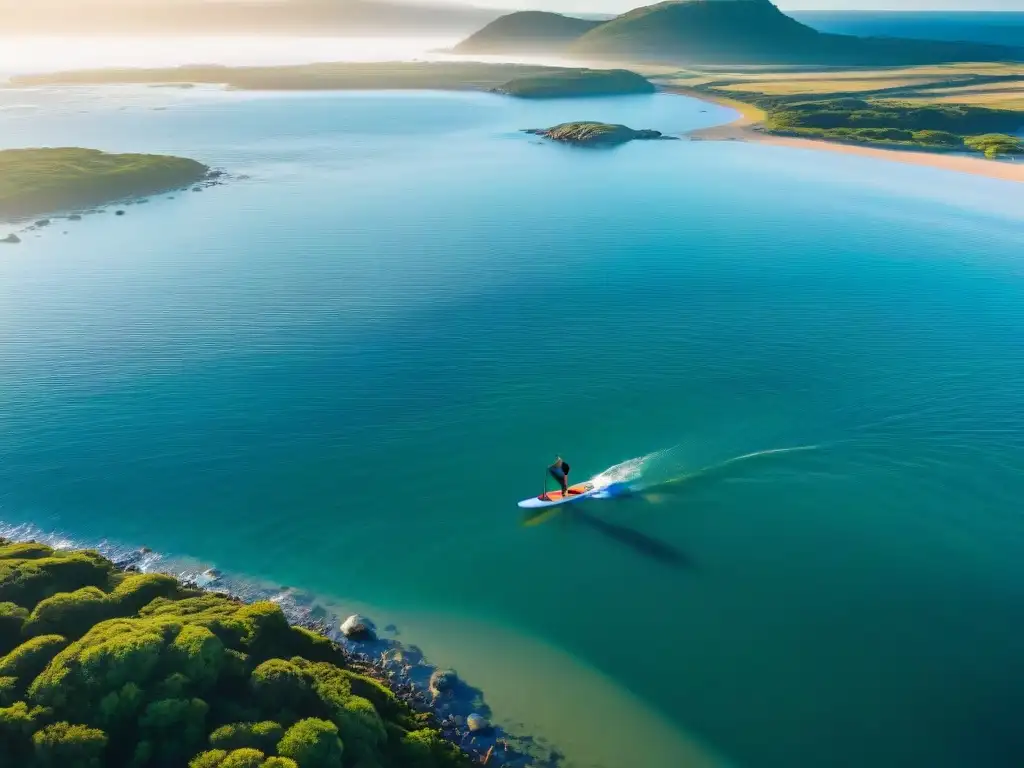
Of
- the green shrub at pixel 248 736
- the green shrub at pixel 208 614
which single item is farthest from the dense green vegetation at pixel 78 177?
the green shrub at pixel 248 736

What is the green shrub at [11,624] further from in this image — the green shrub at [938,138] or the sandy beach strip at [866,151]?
the green shrub at [938,138]

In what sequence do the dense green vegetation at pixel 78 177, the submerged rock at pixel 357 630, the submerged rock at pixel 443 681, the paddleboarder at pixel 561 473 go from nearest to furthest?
the submerged rock at pixel 443 681
the submerged rock at pixel 357 630
the paddleboarder at pixel 561 473
the dense green vegetation at pixel 78 177

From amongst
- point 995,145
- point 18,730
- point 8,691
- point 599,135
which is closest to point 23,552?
point 8,691

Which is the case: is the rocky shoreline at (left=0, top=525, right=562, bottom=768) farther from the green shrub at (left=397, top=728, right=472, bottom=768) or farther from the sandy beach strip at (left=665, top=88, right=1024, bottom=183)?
the sandy beach strip at (left=665, top=88, right=1024, bottom=183)

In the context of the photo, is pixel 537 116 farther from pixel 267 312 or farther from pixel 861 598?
pixel 861 598

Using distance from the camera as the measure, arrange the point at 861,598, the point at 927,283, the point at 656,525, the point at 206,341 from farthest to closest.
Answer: the point at 927,283, the point at 206,341, the point at 656,525, the point at 861,598

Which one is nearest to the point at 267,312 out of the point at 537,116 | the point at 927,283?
the point at 927,283

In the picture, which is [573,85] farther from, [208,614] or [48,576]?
[208,614]
